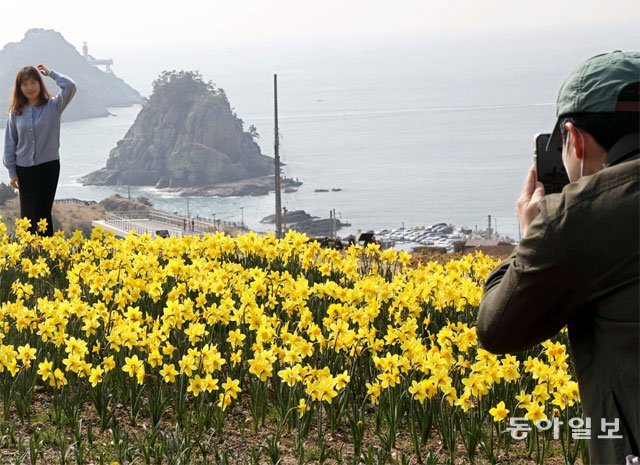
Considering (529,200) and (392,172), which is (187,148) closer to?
(392,172)

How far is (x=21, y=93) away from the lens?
7590 millimetres

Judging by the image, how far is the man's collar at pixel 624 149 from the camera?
58.2 inches

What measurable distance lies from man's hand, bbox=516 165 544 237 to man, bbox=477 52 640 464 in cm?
10

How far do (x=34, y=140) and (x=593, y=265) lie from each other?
664 cm

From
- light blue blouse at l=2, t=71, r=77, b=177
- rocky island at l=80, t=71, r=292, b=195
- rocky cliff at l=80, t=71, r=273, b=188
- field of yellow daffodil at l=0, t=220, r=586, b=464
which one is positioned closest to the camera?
field of yellow daffodil at l=0, t=220, r=586, b=464

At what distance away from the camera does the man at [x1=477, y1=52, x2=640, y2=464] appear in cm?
139

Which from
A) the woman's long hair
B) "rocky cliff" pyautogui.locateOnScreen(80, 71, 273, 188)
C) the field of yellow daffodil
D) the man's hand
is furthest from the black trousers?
"rocky cliff" pyautogui.locateOnScreen(80, 71, 273, 188)

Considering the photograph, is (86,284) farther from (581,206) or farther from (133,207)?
(133,207)

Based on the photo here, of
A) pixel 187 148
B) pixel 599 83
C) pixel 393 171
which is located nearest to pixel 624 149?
pixel 599 83

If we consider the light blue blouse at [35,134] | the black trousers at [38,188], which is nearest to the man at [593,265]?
the light blue blouse at [35,134]

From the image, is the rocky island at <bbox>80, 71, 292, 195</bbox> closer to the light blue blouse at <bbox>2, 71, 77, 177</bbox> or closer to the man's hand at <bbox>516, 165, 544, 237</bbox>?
the light blue blouse at <bbox>2, 71, 77, 177</bbox>

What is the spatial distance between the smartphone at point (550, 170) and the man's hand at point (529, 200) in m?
0.01

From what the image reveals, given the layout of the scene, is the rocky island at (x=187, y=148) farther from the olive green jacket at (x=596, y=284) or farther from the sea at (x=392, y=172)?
the olive green jacket at (x=596, y=284)

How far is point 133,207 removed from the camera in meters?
102
